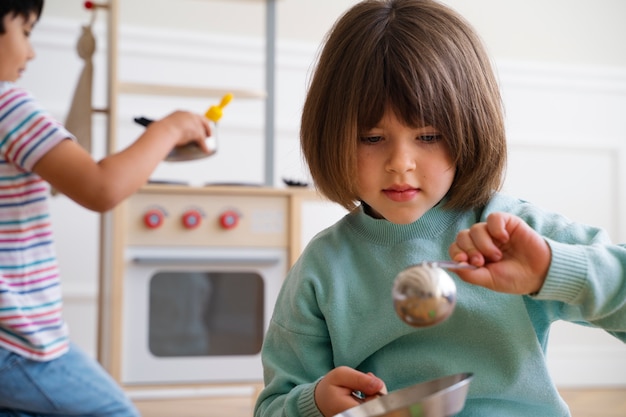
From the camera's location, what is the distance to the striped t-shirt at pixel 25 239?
1.02 m

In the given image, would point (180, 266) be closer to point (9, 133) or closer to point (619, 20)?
point (9, 133)

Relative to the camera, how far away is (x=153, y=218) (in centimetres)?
171

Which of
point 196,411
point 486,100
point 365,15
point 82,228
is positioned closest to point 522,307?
point 486,100

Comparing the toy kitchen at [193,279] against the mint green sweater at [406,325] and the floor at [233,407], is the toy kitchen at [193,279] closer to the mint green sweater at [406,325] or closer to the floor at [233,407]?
the floor at [233,407]

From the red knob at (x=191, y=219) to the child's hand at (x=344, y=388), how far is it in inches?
43.7

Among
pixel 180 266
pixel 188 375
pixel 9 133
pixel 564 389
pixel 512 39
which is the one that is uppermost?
pixel 512 39

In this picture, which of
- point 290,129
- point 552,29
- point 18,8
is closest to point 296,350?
point 18,8

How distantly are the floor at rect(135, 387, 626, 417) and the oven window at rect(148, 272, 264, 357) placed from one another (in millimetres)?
218

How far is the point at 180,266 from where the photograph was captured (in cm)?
176

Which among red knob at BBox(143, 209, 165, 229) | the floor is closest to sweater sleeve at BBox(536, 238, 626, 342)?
red knob at BBox(143, 209, 165, 229)

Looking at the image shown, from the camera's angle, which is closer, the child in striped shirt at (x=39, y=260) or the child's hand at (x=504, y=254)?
the child's hand at (x=504, y=254)

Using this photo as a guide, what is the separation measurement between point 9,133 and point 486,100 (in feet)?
2.02

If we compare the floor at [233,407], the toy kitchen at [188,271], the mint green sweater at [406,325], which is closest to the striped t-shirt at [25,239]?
the mint green sweater at [406,325]

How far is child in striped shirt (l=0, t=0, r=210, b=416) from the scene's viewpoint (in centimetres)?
101
